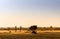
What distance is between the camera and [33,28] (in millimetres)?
78188
